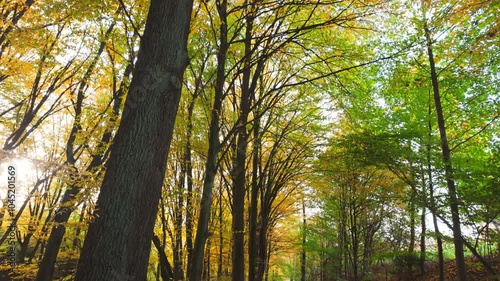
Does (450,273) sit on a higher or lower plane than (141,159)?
lower

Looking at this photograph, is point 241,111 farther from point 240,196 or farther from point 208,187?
point 240,196

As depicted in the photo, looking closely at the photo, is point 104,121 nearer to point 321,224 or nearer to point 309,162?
point 309,162

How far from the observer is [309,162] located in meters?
9.52

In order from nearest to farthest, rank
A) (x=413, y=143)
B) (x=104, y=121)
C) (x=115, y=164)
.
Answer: (x=115, y=164) → (x=413, y=143) → (x=104, y=121)

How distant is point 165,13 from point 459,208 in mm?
6312

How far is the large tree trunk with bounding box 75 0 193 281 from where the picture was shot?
5.99 ft

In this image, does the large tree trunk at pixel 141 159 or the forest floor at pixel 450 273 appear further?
the forest floor at pixel 450 273

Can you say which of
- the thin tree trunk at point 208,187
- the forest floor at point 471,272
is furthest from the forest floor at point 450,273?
the thin tree trunk at point 208,187

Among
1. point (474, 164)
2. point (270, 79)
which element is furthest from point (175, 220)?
point (474, 164)

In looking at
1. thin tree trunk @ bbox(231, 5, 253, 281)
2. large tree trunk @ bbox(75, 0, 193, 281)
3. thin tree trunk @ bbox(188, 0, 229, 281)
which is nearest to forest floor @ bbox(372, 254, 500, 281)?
thin tree trunk @ bbox(231, 5, 253, 281)

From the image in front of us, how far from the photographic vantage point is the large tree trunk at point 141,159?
1.83 meters

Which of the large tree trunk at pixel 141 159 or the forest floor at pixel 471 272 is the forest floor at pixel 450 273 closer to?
the forest floor at pixel 471 272

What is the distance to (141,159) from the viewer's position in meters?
2.06

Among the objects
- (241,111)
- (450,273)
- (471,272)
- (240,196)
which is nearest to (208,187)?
(241,111)
